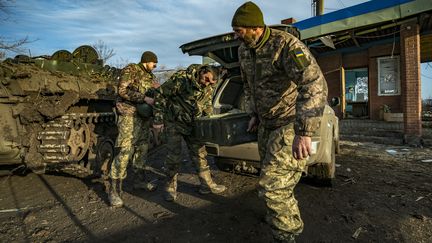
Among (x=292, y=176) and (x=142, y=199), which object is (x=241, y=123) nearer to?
(x=292, y=176)

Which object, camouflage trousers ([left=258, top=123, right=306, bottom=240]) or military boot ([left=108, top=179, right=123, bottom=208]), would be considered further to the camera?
military boot ([left=108, top=179, right=123, bottom=208])

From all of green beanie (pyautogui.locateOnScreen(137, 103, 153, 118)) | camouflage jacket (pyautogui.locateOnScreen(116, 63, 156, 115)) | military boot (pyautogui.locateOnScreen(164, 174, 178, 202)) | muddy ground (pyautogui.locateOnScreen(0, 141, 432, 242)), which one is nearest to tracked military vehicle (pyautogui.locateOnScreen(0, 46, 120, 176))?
muddy ground (pyautogui.locateOnScreen(0, 141, 432, 242))

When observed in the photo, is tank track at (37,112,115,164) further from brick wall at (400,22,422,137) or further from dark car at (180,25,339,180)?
brick wall at (400,22,422,137)

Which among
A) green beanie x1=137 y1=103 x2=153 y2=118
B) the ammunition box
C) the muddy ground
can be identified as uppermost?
green beanie x1=137 y1=103 x2=153 y2=118

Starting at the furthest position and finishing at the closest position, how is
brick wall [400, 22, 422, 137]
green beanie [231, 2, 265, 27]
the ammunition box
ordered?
brick wall [400, 22, 422, 137] < the ammunition box < green beanie [231, 2, 265, 27]

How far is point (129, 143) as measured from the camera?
4457mm

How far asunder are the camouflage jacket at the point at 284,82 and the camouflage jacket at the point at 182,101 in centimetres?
129

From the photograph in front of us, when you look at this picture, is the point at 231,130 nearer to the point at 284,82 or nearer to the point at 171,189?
the point at 284,82

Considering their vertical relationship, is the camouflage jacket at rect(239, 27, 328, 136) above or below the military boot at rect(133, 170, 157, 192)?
above

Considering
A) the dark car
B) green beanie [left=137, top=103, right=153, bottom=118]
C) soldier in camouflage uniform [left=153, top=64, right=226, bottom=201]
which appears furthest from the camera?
green beanie [left=137, top=103, right=153, bottom=118]

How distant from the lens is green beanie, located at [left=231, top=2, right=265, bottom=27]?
8.23 feet

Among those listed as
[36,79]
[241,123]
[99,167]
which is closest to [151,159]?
[99,167]

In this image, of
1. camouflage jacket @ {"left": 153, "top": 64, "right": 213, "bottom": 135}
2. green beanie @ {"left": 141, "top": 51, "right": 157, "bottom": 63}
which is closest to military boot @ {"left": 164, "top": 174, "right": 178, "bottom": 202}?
camouflage jacket @ {"left": 153, "top": 64, "right": 213, "bottom": 135}

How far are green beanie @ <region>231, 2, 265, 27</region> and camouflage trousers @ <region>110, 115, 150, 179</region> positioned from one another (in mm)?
2556
